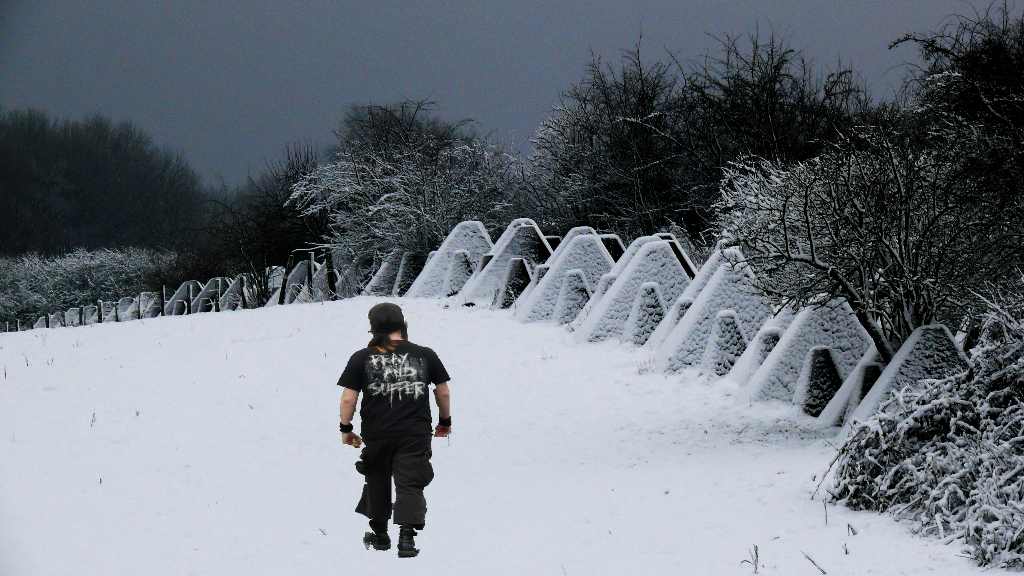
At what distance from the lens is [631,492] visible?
25.1 ft

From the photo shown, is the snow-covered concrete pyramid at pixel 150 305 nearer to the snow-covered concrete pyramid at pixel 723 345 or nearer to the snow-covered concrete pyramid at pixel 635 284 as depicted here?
the snow-covered concrete pyramid at pixel 635 284

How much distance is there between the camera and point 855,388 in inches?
353

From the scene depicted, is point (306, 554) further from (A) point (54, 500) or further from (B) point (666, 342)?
(B) point (666, 342)

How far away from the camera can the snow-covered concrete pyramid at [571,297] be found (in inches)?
580

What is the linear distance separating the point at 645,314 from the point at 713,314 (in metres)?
1.66

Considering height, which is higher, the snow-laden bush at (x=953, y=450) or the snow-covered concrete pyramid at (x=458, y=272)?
the snow-covered concrete pyramid at (x=458, y=272)

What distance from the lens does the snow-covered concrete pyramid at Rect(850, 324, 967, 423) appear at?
8.41 m

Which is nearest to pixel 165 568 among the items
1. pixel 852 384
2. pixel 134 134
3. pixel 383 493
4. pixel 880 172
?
pixel 383 493

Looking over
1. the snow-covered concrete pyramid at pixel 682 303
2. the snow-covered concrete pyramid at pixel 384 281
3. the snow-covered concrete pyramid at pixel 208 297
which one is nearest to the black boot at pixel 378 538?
the snow-covered concrete pyramid at pixel 682 303

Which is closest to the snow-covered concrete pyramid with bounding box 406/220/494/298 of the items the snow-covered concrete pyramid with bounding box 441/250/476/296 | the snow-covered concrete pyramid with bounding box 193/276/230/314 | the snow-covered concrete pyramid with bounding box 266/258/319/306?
the snow-covered concrete pyramid with bounding box 441/250/476/296

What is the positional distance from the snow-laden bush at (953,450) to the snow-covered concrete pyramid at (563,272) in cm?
787

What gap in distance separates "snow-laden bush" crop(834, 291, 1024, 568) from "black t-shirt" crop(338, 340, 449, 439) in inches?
116

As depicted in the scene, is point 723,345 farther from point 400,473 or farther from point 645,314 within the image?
point 400,473

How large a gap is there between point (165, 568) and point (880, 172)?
247 inches
